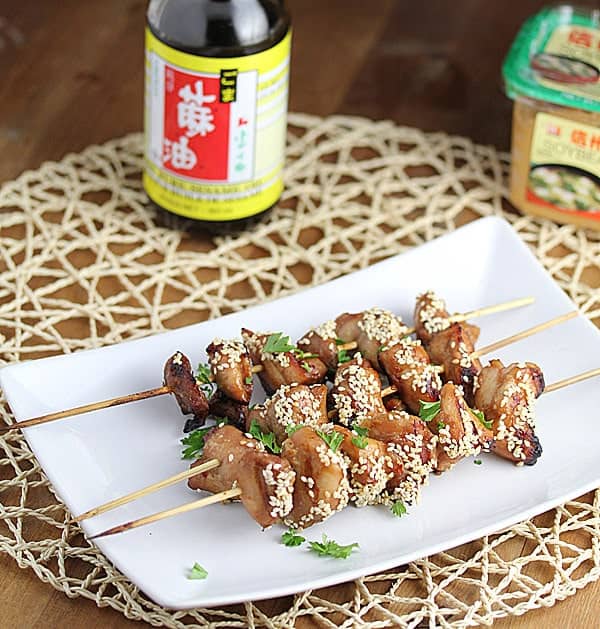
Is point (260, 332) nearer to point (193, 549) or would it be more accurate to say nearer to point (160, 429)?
point (160, 429)

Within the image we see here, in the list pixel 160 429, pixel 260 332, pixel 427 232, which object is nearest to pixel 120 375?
pixel 160 429

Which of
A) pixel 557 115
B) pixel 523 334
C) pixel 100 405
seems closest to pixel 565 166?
pixel 557 115

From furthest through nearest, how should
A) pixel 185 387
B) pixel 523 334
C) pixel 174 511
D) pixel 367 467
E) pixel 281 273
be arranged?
pixel 281 273
pixel 523 334
pixel 185 387
pixel 367 467
pixel 174 511

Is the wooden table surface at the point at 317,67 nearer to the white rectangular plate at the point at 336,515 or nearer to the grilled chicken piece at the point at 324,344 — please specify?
the white rectangular plate at the point at 336,515

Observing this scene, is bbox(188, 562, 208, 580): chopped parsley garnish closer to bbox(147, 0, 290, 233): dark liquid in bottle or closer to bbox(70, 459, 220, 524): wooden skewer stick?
bbox(70, 459, 220, 524): wooden skewer stick

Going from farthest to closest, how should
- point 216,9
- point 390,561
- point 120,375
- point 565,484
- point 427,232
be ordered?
point 427,232 < point 216,9 < point 120,375 < point 565,484 < point 390,561

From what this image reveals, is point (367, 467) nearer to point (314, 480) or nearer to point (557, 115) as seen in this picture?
point (314, 480)

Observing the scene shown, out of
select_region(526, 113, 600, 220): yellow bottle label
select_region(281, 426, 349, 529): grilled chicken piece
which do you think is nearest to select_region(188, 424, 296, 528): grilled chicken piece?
select_region(281, 426, 349, 529): grilled chicken piece
